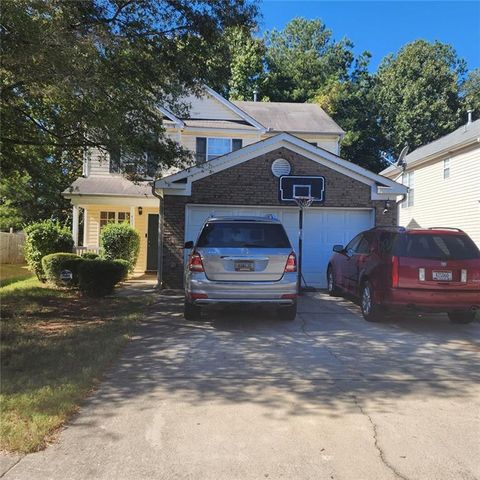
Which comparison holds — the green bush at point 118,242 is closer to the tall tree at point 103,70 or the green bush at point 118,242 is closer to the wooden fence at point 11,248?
the tall tree at point 103,70

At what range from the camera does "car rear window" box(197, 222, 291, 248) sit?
367 inches

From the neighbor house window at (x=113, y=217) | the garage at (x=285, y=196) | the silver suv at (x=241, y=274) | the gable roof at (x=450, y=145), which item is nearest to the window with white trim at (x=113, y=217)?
the neighbor house window at (x=113, y=217)

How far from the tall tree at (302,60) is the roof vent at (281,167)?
25.6 meters

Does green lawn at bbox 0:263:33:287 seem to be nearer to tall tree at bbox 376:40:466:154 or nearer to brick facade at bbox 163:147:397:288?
brick facade at bbox 163:147:397:288

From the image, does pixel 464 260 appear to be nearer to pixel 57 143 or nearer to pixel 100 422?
pixel 100 422

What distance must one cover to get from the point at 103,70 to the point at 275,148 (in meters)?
6.08

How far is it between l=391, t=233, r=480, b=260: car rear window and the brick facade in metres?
5.45

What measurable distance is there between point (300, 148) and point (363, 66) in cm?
3390

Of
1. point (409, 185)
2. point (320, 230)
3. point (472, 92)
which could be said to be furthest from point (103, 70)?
point (472, 92)

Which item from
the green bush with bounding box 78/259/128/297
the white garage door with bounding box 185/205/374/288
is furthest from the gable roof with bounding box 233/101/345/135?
the green bush with bounding box 78/259/128/297

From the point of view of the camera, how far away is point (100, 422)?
480 cm

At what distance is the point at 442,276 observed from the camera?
9078 mm

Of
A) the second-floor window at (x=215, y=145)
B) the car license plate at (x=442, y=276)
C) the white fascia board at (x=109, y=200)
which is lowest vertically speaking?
the car license plate at (x=442, y=276)

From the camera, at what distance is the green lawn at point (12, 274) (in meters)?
16.8
